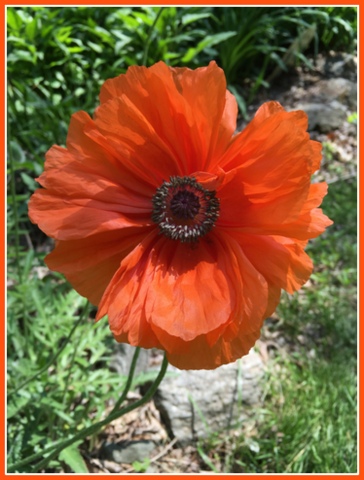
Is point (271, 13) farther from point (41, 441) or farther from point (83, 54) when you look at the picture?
point (41, 441)

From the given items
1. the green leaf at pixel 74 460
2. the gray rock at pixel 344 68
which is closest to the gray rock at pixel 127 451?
the green leaf at pixel 74 460

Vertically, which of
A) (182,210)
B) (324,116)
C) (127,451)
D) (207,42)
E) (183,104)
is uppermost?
(207,42)

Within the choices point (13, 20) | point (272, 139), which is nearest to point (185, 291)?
point (272, 139)

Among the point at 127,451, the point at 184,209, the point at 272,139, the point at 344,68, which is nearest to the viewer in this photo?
the point at 272,139

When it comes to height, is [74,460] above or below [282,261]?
below

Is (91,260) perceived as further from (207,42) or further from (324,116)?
(324,116)

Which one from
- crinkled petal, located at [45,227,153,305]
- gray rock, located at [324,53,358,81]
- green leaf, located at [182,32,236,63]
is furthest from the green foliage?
gray rock, located at [324,53,358,81]

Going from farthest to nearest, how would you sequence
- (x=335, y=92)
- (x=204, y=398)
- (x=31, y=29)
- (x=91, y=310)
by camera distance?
(x=335, y=92), (x=31, y=29), (x=91, y=310), (x=204, y=398)

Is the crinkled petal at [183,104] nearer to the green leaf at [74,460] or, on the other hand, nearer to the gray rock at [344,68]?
the green leaf at [74,460]

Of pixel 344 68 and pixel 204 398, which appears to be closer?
pixel 204 398
